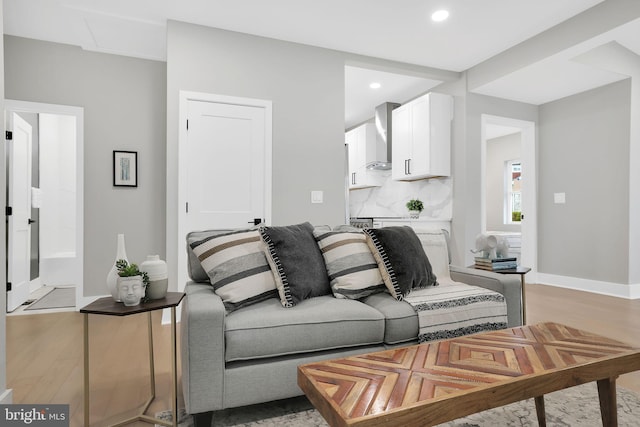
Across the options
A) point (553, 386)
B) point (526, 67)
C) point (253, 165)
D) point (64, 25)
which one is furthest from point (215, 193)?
point (526, 67)

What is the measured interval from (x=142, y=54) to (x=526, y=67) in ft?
13.7

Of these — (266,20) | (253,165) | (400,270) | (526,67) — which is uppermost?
(266,20)

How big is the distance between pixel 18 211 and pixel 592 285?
6.81 metres

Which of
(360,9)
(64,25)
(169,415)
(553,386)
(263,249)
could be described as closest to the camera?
(553,386)

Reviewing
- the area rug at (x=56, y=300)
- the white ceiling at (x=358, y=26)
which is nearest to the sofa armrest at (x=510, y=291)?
the white ceiling at (x=358, y=26)

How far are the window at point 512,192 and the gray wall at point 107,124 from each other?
638 cm

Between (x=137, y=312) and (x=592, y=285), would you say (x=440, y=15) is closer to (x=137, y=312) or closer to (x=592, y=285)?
(x=137, y=312)

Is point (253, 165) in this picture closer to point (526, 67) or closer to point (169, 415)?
point (169, 415)

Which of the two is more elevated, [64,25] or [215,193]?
[64,25]

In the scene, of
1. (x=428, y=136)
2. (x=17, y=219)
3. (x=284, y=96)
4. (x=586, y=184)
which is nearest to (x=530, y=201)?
(x=586, y=184)

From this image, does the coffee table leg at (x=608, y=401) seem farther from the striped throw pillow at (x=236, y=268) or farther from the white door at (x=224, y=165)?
the white door at (x=224, y=165)

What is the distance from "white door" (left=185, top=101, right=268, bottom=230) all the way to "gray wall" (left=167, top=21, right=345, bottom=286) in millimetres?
123

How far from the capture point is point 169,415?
5.66 feet

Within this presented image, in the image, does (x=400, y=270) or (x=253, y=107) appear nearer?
(x=400, y=270)
